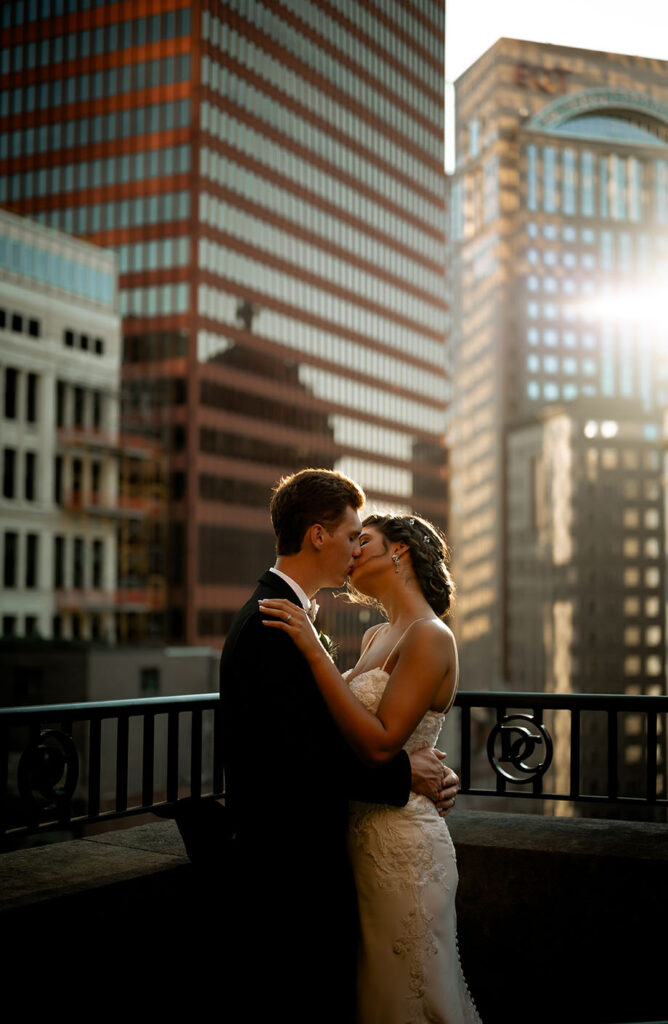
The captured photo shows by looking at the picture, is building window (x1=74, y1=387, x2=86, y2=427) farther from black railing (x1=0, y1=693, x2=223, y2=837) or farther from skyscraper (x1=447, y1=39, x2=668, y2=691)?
skyscraper (x1=447, y1=39, x2=668, y2=691)

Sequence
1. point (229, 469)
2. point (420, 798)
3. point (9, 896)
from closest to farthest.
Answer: point (420, 798), point (9, 896), point (229, 469)

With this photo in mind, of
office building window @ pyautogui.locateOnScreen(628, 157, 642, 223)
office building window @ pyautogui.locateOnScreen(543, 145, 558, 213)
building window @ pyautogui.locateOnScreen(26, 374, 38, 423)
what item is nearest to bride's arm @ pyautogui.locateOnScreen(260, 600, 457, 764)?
building window @ pyautogui.locateOnScreen(26, 374, 38, 423)

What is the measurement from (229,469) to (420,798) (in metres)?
65.8

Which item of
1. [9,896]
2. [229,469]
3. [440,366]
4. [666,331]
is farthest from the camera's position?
[666,331]

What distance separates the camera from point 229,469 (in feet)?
226

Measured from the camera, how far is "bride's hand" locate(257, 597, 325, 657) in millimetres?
3230

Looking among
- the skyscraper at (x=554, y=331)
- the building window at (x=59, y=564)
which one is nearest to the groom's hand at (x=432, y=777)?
the building window at (x=59, y=564)

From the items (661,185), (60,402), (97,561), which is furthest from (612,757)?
(661,185)

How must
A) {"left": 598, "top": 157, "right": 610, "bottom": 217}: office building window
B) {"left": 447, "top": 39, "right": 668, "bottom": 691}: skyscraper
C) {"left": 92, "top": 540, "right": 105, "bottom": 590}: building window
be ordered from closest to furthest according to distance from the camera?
1. {"left": 92, "top": 540, "right": 105, "bottom": 590}: building window
2. {"left": 447, "top": 39, "right": 668, "bottom": 691}: skyscraper
3. {"left": 598, "top": 157, "right": 610, "bottom": 217}: office building window

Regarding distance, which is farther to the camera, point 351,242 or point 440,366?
point 440,366

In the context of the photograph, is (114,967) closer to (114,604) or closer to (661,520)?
(114,604)

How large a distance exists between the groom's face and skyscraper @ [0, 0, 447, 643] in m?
59.2

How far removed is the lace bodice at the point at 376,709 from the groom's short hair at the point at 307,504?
535 millimetres

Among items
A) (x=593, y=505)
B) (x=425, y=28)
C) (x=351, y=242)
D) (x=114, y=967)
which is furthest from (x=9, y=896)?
(x=593, y=505)
